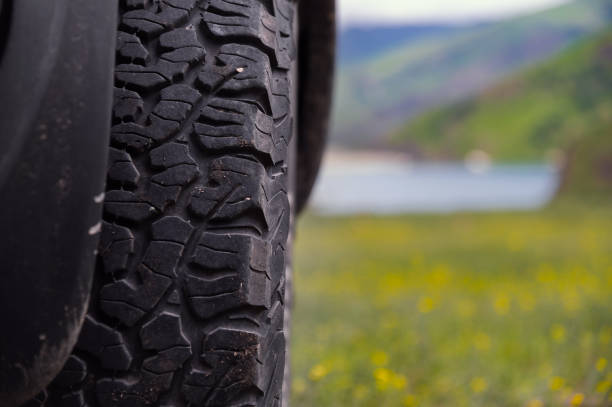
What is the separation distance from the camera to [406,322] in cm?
405

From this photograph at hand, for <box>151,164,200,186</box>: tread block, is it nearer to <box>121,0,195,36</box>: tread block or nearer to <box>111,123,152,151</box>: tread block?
<box>111,123,152,151</box>: tread block

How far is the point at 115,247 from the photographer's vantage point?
118 cm

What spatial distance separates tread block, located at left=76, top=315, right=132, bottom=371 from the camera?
1151 mm

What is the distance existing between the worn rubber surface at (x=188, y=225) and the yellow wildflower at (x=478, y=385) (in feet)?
5.33

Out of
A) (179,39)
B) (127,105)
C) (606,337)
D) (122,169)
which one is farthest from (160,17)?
(606,337)

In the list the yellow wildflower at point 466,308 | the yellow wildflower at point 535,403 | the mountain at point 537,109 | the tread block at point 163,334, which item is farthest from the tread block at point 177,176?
the mountain at point 537,109

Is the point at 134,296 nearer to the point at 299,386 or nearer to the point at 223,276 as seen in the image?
the point at 223,276

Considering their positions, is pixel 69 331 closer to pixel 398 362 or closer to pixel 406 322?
pixel 398 362

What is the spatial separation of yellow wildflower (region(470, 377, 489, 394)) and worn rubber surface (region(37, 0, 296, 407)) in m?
Result: 1.62

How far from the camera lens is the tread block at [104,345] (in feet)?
3.78

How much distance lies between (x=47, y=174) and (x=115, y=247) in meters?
0.23

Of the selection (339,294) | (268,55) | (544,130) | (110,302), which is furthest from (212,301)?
(544,130)

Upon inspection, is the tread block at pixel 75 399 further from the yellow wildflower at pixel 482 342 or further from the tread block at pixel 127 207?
the yellow wildflower at pixel 482 342

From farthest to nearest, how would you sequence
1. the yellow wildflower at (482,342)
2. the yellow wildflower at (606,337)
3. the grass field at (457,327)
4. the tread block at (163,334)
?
the yellow wildflower at (482,342) → the yellow wildflower at (606,337) → the grass field at (457,327) → the tread block at (163,334)
